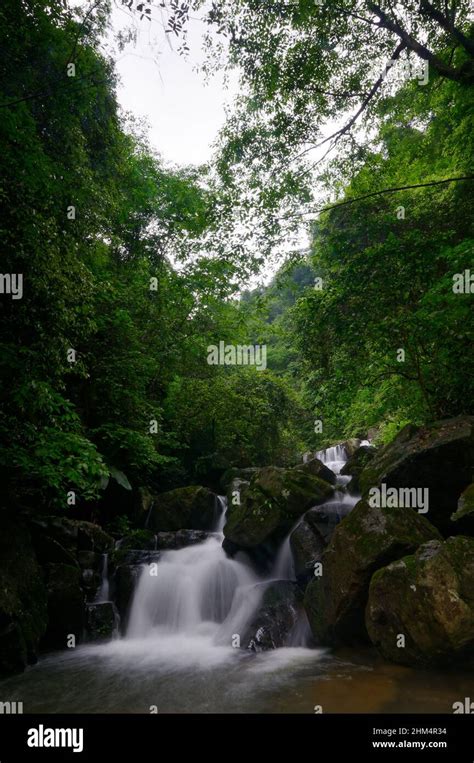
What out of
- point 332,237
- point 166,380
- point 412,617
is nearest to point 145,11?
point 332,237

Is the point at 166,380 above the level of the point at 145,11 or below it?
below

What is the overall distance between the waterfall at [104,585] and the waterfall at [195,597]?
0.72m

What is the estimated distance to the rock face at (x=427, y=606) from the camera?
15.4 ft

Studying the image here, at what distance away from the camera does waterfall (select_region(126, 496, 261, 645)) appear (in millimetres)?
8258

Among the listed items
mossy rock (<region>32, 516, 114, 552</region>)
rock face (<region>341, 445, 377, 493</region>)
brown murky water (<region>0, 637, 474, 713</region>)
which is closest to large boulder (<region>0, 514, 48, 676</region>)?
A: brown murky water (<region>0, 637, 474, 713</region>)

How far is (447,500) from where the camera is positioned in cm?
702

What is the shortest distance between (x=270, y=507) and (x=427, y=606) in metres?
4.64

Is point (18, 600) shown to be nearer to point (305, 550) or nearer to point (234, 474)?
point (305, 550)

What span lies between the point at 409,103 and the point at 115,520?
44.7 feet

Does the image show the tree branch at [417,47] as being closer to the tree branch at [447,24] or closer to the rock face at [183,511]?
the tree branch at [447,24]

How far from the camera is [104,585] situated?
9.00 metres

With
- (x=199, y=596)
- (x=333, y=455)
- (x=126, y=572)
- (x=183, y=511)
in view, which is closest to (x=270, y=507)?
(x=199, y=596)

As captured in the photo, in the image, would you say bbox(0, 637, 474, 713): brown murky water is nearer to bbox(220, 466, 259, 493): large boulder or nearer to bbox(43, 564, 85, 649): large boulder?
bbox(43, 564, 85, 649): large boulder
